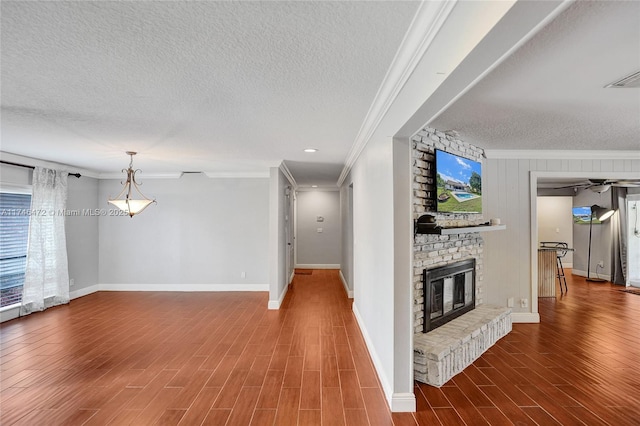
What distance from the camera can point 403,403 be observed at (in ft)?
7.92

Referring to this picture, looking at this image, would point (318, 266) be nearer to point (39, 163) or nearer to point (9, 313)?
point (9, 313)

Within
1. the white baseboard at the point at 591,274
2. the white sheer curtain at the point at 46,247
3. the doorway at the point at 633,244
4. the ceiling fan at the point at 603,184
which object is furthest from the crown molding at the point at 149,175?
the white baseboard at the point at 591,274

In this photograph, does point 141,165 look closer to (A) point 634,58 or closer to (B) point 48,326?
(B) point 48,326

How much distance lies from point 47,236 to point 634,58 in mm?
7363

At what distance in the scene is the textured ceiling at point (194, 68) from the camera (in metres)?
1.40

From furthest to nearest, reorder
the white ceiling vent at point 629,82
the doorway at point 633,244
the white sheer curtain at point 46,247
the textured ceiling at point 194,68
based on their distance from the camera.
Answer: the doorway at point 633,244, the white sheer curtain at point 46,247, the white ceiling vent at point 629,82, the textured ceiling at point 194,68

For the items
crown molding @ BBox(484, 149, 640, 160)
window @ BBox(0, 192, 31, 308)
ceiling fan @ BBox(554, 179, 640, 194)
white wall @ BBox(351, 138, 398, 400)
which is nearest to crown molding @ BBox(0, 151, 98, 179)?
window @ BBox(0, 192, 31, 308)

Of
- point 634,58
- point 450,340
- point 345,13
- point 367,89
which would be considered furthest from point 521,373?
point 345,13

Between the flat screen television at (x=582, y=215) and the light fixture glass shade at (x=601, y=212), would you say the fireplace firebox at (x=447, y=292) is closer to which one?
the light fixture glass shade at (x=601, y=212)

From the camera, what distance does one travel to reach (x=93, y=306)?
17.4 ft

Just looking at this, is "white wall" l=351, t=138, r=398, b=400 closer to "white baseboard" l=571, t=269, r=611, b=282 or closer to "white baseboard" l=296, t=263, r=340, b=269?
"white baseboard" l=296, t=263, r=340, b=269

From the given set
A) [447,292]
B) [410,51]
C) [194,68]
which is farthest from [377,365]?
[194,68]

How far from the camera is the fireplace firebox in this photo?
10.4 feet

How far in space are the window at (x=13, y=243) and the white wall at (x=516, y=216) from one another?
7.10 m
